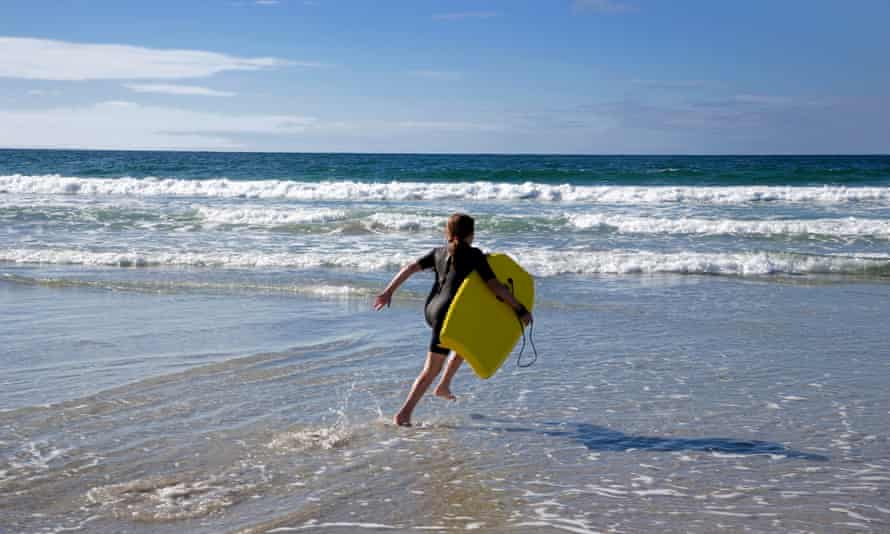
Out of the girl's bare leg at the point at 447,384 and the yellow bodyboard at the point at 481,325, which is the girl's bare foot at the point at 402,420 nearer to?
the girl's bare leg at the point at 447,384

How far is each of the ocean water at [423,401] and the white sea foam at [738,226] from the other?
3.21m

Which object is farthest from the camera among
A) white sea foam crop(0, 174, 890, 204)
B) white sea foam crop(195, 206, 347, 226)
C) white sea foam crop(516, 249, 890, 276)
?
white sea foam crop(0, 174, 890, 204)

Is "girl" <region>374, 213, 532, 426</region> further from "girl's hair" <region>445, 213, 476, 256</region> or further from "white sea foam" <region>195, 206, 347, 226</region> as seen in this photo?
"white sea foam" <region>195, 206, 347, 226</region>

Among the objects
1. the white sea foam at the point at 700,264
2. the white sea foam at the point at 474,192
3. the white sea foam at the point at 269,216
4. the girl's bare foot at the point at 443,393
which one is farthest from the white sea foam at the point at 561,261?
the white sea foam at the point at 474,192

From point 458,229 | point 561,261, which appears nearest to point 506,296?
point 458,229

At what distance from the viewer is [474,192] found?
31.0 metres

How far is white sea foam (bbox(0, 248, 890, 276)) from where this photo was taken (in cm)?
1318

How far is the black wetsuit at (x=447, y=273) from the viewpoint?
A: 5.54 meters

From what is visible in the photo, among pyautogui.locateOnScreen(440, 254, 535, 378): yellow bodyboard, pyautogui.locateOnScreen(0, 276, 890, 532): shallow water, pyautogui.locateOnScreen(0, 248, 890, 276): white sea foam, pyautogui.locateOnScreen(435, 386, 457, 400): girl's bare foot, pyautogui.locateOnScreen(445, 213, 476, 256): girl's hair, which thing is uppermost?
pyautogui.locateOnScreen(445, 213, 476, 256): girl's hair

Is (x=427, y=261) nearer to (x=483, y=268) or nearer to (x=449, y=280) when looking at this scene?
(x=449, y=280)

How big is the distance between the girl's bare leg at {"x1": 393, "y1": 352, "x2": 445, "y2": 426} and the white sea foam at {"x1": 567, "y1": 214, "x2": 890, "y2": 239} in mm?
13805

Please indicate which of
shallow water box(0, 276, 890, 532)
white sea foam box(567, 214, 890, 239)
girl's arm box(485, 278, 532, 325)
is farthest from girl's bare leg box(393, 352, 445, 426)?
white sea foam box(567, 214, 890, 239)

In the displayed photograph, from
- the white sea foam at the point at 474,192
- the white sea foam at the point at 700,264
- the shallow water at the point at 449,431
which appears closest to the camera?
the shallow water at the point at 449,431

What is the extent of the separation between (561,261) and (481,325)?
27.3 ft
